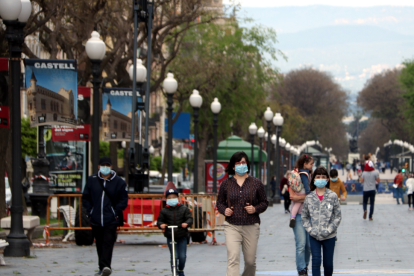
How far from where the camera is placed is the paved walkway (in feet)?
36.1

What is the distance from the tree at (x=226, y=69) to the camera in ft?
120

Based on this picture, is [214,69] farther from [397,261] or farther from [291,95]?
[291,95]

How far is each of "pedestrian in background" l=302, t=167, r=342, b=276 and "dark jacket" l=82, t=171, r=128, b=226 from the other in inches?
106

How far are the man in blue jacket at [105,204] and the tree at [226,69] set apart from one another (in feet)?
84.5

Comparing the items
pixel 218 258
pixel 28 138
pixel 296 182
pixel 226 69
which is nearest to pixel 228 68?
pixel 226 69

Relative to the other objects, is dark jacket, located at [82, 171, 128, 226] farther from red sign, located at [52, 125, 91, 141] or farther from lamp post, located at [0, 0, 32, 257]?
red sign, located at [52, 125, 91, 141]

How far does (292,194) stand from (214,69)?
86.3 ft

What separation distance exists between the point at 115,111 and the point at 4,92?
613cm

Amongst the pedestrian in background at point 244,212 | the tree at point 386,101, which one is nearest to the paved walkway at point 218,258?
the pedestrian in background at point 244,212

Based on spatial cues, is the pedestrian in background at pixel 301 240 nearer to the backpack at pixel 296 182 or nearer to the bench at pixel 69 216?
the backpack at pixel 296 182

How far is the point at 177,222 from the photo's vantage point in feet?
33.1

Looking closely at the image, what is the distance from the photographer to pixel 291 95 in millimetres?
99312

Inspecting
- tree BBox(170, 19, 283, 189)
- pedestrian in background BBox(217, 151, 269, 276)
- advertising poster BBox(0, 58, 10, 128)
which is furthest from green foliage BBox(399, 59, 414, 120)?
pedestrian in background BBox(217, 151, 269, 276)

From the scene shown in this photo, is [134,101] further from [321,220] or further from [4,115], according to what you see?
[321,220]
